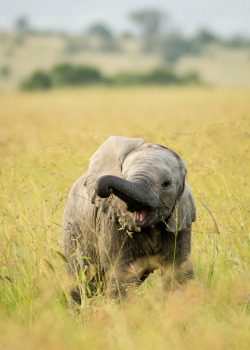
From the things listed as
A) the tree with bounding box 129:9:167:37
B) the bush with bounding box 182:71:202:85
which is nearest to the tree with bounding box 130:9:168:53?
the tree with bounding box 129:9:167:37

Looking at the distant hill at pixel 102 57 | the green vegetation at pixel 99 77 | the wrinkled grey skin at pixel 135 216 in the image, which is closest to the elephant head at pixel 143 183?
the wrinkled grey skin at pixel 135 216

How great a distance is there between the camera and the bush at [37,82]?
5488cm

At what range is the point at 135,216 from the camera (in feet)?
10.7

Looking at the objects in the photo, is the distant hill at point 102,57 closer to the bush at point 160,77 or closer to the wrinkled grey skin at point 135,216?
the bush at point 160,77

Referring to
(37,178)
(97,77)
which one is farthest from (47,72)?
(37,178)

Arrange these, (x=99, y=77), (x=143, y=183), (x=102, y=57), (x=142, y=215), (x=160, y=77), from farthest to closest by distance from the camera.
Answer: (x=102, y=57) < (x=160, y=77) < (x=99, y=77) < (x=142, y=215) < (x=143, y=183)

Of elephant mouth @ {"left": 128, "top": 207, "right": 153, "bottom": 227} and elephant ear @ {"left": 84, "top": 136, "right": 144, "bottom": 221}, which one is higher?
elephant ear @ {"left": 84, "top": 136, "right": 144, "bottom": 221}

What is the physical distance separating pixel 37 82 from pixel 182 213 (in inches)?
2107

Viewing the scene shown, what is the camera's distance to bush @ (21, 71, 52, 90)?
54.9 metres

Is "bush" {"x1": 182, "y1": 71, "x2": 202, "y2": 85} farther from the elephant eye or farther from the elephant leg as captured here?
the elephant eye

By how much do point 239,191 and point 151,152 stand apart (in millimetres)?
1953

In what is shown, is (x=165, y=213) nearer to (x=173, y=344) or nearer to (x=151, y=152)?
(x=151, y=152)

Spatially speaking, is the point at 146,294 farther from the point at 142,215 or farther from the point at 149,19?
the point at 149,19

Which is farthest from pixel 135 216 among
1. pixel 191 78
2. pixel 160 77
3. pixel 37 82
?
pixel 191 78
